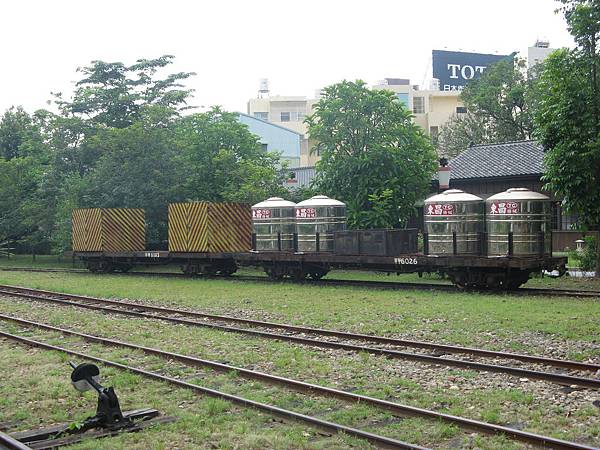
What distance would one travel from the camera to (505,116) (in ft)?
130

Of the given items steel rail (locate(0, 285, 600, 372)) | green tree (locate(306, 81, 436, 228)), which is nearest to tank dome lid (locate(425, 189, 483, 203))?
green tree (locate(306, 81, 436, 228))

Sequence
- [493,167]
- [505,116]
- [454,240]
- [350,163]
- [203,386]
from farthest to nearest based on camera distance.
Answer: [505,116], [493,167], [350,163], [454,240], [203,386]

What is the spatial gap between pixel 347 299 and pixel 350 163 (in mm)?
9012

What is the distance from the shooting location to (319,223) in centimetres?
2150

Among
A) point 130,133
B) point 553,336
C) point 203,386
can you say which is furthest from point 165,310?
point 130,133

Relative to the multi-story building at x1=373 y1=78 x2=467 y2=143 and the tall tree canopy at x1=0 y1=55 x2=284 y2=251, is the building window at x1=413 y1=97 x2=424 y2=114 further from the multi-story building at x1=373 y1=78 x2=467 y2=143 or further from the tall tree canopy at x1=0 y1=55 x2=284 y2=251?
the tall tree canopy at x1=0 y1=55 x2=284 y2=251

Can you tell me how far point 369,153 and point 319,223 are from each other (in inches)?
159

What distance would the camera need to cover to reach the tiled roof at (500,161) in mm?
28031

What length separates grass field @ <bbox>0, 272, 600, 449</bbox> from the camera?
652cm

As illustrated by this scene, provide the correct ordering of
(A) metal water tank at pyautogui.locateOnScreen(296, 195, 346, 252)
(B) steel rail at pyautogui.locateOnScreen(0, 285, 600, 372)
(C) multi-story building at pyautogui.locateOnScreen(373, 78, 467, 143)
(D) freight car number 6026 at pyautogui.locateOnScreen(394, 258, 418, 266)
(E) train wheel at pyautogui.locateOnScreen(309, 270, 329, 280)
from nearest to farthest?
(B) steel rail at pyautogui.locateOnScreen(0, 285, 600, 372), (D) freight car number 6026 at pyautogui.locateOnScreen(394, 258, 418, 266), (A) metal water tank at pyautogui.locateOnScreen(296, 195, 346, 252), (E) train wheel at pyautogui.locateOnScreen(309, 270, 329, 280), (C) multi-story building at pyautogui.locateOnScreen(373, 78, 467, 143)

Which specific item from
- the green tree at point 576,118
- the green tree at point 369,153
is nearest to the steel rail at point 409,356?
the green tree at point 576,118

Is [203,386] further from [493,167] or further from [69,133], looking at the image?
[69,133]

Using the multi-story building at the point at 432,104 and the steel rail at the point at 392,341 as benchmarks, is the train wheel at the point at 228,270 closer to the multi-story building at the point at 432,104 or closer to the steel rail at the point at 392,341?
the steel rail at the point at 392,341

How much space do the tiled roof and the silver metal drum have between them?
10.0m
